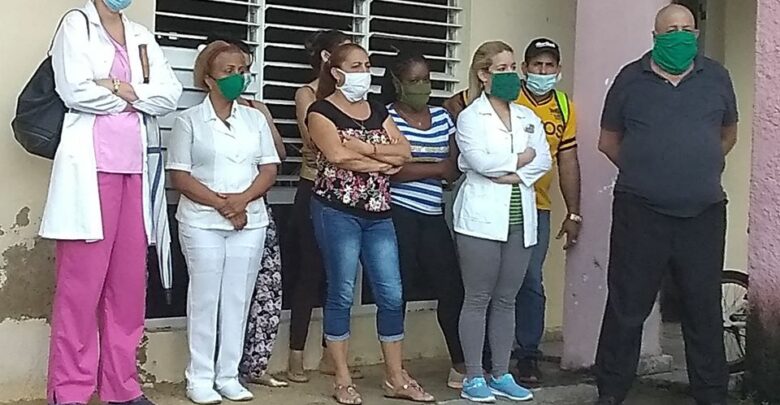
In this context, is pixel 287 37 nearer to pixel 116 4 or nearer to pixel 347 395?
pixel 116 4

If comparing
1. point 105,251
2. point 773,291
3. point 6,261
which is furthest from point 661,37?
point 6,261

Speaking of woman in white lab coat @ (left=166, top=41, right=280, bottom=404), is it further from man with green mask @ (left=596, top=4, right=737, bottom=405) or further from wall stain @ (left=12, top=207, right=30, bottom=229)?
man with green mask @ (left=596, top=4, right=737, bottom=405)

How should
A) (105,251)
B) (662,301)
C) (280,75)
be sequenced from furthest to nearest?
(662,301) → (280,75) → (105,251)

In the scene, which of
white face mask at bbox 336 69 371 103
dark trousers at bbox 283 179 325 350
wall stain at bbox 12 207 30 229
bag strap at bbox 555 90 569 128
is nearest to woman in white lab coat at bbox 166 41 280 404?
dark trousers at bbox 283 179 325 350

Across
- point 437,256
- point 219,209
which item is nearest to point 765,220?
point 437,256

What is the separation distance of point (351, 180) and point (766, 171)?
230cm

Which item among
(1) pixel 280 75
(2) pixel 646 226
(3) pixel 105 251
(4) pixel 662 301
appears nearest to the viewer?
(3) pixel 105 251

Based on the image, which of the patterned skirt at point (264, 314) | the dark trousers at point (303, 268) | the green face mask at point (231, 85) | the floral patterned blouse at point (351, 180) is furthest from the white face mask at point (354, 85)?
the patterned skirt at point (264, 314)

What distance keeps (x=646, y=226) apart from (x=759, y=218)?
0.76 metres

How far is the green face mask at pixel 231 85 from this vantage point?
6.29 meters

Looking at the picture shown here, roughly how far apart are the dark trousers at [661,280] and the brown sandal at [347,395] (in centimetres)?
138

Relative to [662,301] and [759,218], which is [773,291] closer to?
[759,218]

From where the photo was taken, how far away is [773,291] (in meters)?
6.46

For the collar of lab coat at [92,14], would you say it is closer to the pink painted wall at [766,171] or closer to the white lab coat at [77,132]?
the white lab coat at [77,132]
